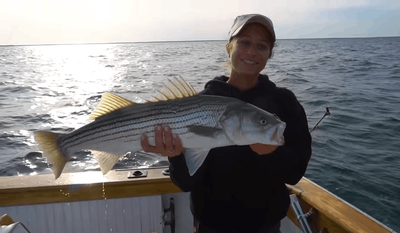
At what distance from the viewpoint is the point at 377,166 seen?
8.45 meters

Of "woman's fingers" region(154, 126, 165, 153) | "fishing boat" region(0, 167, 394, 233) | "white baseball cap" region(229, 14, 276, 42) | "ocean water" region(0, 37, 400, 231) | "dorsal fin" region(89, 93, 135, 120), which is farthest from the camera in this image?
"ocean water" region(0, 37, 400, 231)

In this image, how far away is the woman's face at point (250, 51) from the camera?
310cm

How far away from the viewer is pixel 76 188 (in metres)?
4.25

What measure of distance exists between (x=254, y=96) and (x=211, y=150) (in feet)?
2.56

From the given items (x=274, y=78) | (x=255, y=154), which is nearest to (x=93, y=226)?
(x=255, y=154)

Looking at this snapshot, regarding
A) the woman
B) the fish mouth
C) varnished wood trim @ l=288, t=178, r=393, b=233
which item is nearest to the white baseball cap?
the woman

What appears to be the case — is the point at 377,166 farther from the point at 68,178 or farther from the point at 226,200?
the point at 68,178

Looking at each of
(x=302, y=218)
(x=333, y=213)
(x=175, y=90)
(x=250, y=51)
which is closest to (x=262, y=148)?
(x=250, y=51)

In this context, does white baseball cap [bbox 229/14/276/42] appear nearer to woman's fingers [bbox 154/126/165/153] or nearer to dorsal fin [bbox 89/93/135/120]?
woman's fingers [bbox 154/126/165/153]

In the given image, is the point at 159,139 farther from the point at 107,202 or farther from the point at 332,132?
the point at 332,132

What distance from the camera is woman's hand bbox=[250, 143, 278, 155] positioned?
9.60 ft

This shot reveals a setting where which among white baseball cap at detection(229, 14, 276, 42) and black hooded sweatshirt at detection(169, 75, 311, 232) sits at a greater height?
white baseball cap at detection(229, 14, 276, 42)

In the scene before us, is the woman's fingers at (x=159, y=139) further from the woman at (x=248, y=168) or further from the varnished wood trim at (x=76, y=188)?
the varnished wood trim at (x=76, y=188)

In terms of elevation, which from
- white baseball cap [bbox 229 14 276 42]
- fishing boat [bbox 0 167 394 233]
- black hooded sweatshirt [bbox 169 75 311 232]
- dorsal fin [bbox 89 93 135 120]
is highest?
white baseball cap [bbox 229 14 276 42]
